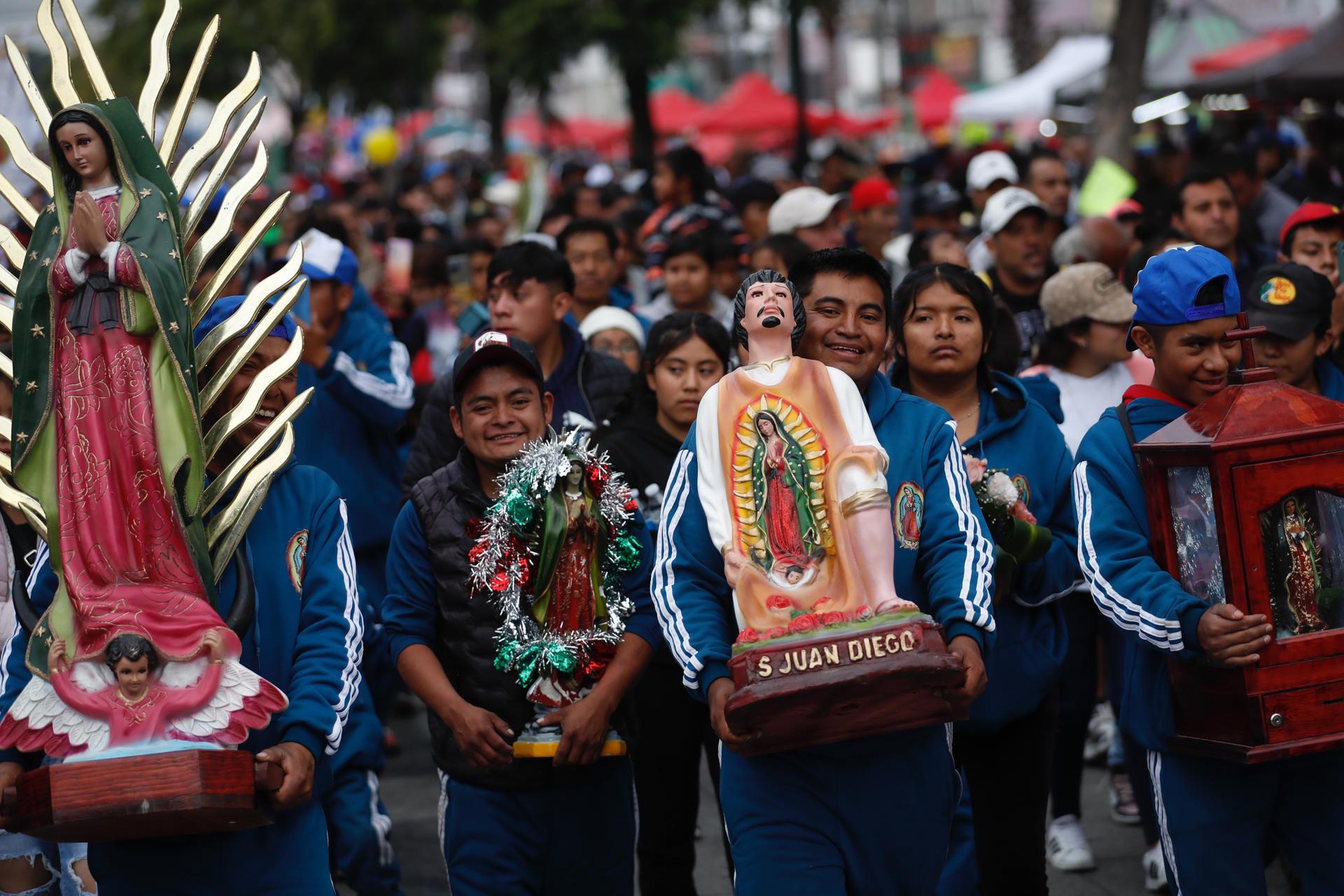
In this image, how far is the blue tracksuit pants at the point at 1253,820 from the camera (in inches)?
→ 165

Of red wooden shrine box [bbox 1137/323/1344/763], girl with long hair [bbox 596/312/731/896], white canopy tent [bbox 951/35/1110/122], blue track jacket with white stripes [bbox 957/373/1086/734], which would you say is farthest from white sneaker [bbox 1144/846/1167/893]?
white canopy tent [bbox 951/35/1110/122]

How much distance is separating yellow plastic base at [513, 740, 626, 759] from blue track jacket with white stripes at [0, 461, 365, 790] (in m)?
0.50

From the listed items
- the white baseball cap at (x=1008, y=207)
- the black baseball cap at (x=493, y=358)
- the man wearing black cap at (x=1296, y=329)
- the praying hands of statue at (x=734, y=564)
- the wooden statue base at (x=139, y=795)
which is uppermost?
the white baseball cap at (x=1008, y=207)

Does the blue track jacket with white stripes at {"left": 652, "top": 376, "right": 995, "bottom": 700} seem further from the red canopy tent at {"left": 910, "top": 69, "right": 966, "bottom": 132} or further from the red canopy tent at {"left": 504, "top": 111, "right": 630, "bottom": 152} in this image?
the red canopy tent at {"left": 910, "top": 69, "right": 966, "bottom": 132}

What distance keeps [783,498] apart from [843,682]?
0.48m

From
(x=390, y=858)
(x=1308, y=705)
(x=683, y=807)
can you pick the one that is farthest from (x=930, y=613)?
(x=390, y=858)

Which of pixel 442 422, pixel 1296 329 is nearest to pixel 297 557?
pixel 442 422

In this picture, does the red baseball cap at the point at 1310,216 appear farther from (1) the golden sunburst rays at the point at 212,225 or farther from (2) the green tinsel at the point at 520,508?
(1) the golden sunburst rays at the point at 212,225

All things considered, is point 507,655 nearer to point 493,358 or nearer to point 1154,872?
point 493,358

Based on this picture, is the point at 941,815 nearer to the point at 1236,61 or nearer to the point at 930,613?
the point at 930,613

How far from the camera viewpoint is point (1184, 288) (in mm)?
4383

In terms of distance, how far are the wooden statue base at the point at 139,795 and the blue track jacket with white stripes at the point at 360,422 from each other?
10.0ft

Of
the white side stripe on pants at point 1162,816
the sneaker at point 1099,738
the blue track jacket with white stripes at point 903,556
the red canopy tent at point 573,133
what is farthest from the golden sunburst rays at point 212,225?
the red canopy tent at point 573,133

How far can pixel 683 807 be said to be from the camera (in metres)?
5.64
